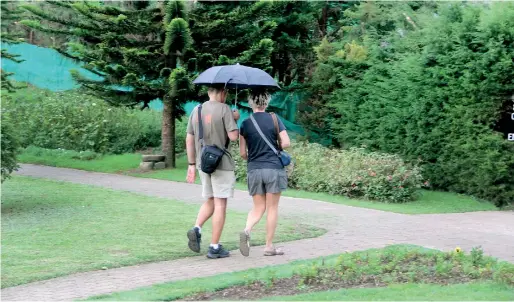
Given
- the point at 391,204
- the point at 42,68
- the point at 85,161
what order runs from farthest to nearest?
the point at 42,68
the point at 85,161
the point at 391,204

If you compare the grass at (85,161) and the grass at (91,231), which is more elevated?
the grass at (85,161)

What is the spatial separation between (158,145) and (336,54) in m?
6.96

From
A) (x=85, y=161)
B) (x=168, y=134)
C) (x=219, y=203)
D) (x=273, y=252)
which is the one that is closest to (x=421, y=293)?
(x=273, y=252)

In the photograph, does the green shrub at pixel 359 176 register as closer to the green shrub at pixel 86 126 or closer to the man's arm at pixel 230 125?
the man's arm at pixel 230 125

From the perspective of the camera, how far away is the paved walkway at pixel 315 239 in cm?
669

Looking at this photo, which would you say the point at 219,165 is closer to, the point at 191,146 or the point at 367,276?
the point at 191,146

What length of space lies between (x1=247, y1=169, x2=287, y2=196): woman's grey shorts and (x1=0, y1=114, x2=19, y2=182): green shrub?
4.25 meters

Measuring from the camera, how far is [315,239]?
913cm

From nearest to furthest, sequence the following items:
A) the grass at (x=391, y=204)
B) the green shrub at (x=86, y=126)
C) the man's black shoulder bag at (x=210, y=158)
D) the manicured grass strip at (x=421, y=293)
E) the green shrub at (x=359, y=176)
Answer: the manicured grass strip at (x=421, y=293) < the man's black shoulder bag at (x=210, y=158) < the grass at (x=391, y=204) < the green shrub at (x=359, y=176) < the green shrub at (x=86, y=126)

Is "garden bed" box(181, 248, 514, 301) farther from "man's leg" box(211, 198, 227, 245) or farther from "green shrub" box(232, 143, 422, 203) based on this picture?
"green shrub" box(232, 143, 422, 203)

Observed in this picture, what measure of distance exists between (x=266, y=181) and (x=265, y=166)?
0.17 meters

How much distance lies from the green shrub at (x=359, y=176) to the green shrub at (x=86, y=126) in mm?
7751

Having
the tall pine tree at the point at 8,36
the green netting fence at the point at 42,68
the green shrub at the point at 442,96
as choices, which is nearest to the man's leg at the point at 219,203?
the green shrub at the point at 442,96

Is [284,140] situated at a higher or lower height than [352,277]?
higher
